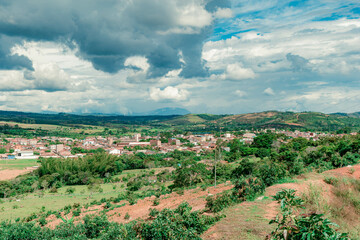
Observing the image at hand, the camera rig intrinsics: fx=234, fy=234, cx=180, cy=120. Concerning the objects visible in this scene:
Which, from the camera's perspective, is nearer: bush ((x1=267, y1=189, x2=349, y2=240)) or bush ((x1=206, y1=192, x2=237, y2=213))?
bush ((x1=267, y1=189, x2=349, y2=240))

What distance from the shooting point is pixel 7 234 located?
11312mm

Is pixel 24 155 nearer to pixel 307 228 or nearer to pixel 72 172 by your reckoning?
pixel 72 172

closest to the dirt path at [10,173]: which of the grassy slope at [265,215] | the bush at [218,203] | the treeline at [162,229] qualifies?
the treeline at [162,229]

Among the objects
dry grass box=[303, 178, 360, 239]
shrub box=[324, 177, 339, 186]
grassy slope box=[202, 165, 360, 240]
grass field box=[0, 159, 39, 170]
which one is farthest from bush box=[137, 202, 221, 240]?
grass field box=[0, 159, 39, 170]

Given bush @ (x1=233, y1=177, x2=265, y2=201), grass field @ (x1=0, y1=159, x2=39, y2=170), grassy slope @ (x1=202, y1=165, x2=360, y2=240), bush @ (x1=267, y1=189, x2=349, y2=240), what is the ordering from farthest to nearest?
grass field @ (x1=0, y1=159, x2=39, y2=170), bush @ (x1=233, y1=177, x2=265, y2=201), grassy slope @ (x1=202, y1=165, x2=360, y2=240), bush @ (x1=267, y1=189, x2=349, y2=240)

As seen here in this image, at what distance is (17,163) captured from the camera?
5634 cm

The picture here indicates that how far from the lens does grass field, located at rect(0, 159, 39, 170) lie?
52.0 meters

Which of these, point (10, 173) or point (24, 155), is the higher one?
point (24, 155)

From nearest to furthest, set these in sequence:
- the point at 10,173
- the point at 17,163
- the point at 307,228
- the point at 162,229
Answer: the point at 307,228, the point at 162,229, the point at 10,173, the point at 17,163

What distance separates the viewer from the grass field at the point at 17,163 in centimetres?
5200

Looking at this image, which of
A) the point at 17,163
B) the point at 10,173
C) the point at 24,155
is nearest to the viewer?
the point at 10,173

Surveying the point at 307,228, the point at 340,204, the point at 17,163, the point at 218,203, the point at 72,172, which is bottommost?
the point at 17,163

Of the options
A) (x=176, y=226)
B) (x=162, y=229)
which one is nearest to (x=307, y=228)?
(x=176, y=226)

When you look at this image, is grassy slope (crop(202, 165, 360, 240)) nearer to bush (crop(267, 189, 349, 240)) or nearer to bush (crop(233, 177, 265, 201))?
bush (crop(233, 177, 265, 201))
